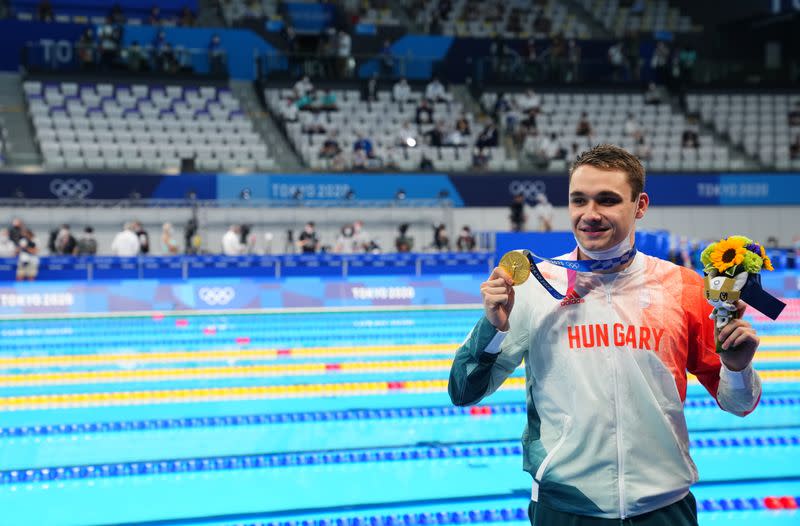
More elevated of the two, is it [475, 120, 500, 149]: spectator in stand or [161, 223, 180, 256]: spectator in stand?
[475, 120, 500, 149]: spectator in stand

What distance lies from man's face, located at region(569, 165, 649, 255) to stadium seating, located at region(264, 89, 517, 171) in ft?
52.7

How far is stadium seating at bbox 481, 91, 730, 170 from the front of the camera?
19.6 metres

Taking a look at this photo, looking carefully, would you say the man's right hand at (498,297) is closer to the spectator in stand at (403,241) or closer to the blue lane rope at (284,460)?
the blue lane rope at (284,460)

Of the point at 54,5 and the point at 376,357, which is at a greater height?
the point at 54,5

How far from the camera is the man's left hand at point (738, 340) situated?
1.69 m

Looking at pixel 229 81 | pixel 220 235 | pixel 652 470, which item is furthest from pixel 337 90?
pixel 652 470

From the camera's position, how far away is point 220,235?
16844mm

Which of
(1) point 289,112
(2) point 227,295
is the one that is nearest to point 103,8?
(1) point 289,112

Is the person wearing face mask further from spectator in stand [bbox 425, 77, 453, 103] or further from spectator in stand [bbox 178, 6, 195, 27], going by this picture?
spectator in stand [bbox 178, 6, 195, 27]

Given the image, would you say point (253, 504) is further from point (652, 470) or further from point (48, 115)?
point (48, 115)

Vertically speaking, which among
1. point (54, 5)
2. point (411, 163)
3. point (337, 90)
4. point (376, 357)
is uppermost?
point (54, 5)

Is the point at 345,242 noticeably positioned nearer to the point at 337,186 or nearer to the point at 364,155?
the point at 337,186

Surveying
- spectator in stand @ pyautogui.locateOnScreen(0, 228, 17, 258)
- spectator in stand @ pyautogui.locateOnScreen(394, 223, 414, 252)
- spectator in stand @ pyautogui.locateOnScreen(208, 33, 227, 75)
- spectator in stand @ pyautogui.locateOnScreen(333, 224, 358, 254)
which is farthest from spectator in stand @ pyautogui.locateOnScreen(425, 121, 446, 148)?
spectator in stand @ pyautogui.locateOnScreen(0, 228, 17, 258)

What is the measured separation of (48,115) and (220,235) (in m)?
4.30
